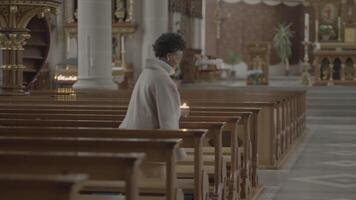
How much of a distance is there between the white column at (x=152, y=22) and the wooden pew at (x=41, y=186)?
1524cm

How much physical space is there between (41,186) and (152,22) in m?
Result: 15.6

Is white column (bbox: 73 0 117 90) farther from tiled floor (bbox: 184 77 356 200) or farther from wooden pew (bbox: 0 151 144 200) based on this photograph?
wooden pew (bbox: 0 151 144 200)

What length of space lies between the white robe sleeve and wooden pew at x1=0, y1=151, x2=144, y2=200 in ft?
6.12

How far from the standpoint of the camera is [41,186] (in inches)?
104

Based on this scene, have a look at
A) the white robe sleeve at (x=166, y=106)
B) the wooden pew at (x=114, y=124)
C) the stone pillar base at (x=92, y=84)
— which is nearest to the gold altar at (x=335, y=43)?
the stone pillar base at (x=92, y=84)

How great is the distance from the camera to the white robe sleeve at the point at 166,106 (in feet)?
17.1

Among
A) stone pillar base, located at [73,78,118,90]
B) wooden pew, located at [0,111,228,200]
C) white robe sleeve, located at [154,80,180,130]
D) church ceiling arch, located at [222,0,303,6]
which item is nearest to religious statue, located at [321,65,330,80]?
church ceiling arch, located at [222,0,303,6]

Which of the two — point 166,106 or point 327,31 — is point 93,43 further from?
point 327,31

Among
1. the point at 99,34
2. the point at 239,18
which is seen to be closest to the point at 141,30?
the point at 99,34

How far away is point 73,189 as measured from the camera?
262 centimetres

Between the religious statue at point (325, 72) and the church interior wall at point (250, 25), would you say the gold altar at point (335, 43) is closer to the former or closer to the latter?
the religious statue at point (325, 72)

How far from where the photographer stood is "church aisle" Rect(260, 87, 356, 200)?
740cm

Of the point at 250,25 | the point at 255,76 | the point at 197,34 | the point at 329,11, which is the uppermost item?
the point at 329,11

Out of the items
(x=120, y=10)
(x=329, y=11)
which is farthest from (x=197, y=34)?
(x=120, y=10)
